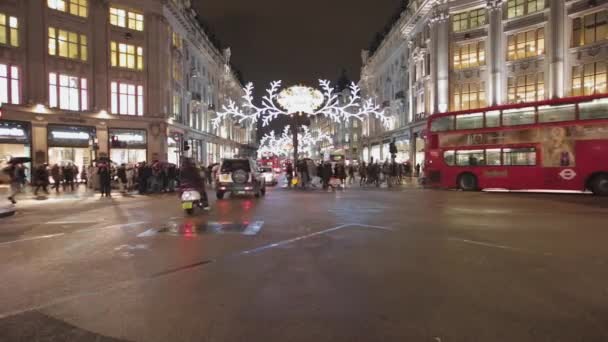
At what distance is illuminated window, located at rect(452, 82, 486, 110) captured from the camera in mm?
37656

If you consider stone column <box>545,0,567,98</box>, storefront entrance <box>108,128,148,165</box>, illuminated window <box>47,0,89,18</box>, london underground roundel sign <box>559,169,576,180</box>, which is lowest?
london underground roundel sign <box>559,169,576,180</box>

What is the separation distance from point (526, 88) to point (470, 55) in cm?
580

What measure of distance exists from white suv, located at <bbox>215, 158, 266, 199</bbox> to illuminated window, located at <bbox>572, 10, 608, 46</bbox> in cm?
2640

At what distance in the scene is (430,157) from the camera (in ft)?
80.0

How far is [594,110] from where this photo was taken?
18.9 metres

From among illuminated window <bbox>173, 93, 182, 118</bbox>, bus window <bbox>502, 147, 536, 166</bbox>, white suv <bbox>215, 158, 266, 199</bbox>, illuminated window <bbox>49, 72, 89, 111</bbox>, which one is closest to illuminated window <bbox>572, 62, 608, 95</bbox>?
bus window <bbox>502, 147, 536, 166</bbox>

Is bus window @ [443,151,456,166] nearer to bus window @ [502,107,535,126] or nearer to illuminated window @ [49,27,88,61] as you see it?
bus window @ [502,107,535,126]

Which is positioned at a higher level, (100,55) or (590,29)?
(590,29)

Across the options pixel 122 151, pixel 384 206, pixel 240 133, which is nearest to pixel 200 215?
pixel 384 206

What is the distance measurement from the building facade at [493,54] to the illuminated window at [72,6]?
2651 cm

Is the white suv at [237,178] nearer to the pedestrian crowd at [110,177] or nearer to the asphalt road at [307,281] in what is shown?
the pedestrian crowd at [110,177]

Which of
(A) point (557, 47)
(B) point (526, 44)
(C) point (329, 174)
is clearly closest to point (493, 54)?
(B) point (526, 44)

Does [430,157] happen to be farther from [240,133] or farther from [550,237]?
[240,133]

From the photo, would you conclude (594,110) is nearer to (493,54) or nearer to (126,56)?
(493,54)
